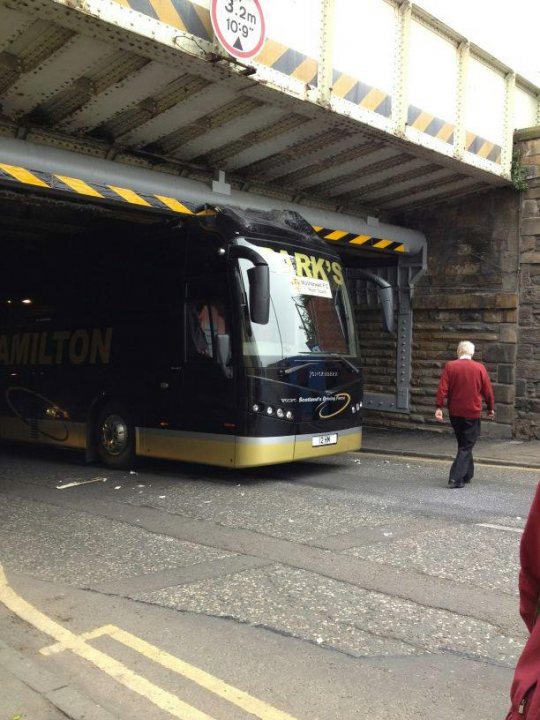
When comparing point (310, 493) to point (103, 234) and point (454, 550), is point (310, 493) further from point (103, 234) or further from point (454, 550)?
point (103, 234)

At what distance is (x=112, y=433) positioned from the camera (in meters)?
9.90

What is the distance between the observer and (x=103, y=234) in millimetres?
10383

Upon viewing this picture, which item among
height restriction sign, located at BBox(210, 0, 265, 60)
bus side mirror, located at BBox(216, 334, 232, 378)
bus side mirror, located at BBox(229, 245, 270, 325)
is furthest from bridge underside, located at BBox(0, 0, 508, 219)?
bus side mirror, located at BBox(216, 334, 232, 378)

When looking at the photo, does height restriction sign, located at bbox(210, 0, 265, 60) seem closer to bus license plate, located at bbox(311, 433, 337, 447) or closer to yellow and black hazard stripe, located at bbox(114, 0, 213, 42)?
yellow and black hazard stripe, located at bbox(114, 0, 213, 42)

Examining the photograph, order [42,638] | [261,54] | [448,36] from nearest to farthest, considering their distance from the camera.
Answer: [42,638], [261,54], [448,36]

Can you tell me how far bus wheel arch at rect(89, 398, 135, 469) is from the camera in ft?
31.6

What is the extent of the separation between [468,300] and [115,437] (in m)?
7.06

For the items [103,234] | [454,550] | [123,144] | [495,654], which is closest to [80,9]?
[123,144]

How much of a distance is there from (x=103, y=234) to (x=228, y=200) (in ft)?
6.46

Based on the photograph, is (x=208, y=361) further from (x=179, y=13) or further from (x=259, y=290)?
(x=179, y=13)

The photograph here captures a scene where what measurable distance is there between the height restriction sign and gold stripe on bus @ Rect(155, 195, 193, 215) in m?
2.36

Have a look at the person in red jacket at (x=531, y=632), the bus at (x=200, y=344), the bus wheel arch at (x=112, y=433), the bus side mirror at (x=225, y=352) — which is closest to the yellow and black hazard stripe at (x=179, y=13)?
the bus at (x=200, y=344)

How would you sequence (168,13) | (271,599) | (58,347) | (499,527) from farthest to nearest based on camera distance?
(58,347)
(168,13)
(499,527)
(271,599)

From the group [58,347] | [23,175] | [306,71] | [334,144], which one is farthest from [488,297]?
[23,175]
